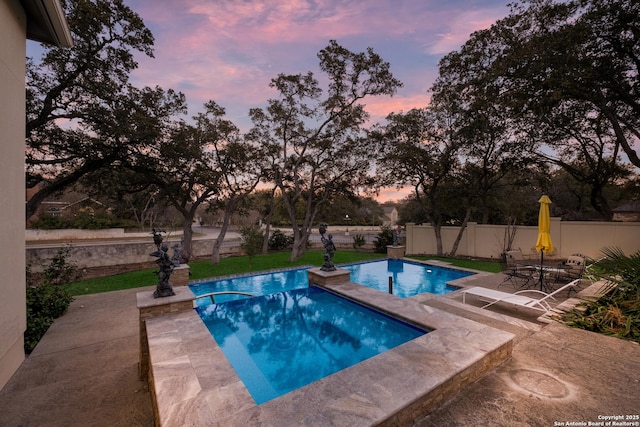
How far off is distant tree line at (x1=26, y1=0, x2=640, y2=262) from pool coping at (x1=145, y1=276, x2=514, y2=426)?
9.85 meters

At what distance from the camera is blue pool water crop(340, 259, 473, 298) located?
10148 millimetres

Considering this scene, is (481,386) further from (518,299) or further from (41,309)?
(41,309)

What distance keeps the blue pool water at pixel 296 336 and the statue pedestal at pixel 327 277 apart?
0.31 m

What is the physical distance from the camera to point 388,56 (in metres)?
14.6

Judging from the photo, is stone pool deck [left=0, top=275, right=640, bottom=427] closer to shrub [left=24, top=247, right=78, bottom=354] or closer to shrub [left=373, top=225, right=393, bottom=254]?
shrub [left=24, top=247, right=78, bottom=354]

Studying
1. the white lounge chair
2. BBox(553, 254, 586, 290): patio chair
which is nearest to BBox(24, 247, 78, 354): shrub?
the white lounge chair

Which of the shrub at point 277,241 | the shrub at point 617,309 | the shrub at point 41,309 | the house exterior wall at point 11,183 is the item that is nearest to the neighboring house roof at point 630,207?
the shrub at point 617,309

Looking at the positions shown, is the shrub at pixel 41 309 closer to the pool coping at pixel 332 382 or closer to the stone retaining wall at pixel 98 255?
the pool coping at pixel 332 382

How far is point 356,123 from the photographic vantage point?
15797 millimetres

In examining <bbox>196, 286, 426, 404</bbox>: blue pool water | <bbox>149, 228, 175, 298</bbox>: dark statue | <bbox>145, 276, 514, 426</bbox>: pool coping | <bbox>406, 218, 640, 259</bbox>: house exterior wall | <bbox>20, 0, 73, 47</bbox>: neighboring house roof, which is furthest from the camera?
<bbox>406, 218, 640, 259</bbox>: house exterior wall

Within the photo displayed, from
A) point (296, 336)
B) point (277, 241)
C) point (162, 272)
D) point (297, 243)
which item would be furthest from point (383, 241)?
point (162, 272)

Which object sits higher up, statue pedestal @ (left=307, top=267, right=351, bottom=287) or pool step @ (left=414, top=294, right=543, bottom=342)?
statue pedestal @ (left=307, top=267, right=351, bottom=287)

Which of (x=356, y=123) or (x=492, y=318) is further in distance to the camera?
(x=356, y=123)

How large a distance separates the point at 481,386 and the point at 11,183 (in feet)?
22.4
